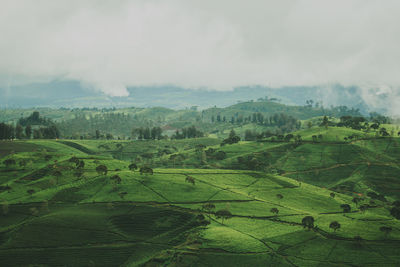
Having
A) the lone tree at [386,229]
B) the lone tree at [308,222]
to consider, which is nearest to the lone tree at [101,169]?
the lone tree at [308,222]

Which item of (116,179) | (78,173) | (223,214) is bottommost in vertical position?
(223,214)

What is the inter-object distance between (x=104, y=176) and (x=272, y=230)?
93.8 meters

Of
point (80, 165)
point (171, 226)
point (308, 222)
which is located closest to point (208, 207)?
point (171, 226)

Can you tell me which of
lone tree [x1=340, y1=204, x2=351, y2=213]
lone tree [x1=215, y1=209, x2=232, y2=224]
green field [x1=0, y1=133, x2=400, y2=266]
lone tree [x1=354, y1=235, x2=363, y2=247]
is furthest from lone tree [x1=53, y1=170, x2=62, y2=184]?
lone tree [x1=340, y1=204, x2=351, y2=213]

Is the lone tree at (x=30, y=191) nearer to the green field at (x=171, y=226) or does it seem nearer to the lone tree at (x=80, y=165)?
the green field at (x=171, y=226)

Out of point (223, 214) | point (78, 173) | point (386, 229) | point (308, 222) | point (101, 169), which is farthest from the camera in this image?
point (78, 173)

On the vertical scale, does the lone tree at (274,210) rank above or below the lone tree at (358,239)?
above

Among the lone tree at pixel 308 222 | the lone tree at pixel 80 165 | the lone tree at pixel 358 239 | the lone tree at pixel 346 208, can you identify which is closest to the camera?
the lone tree at pixel 358 239

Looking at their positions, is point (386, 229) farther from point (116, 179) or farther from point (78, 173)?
point (78, 173)

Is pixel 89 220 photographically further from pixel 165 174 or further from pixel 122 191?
pixel 165 174

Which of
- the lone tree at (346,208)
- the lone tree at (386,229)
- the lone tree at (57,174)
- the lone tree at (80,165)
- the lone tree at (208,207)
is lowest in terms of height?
the lone tree at (346,208)

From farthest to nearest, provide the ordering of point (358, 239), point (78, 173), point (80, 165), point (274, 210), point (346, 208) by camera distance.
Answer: point (80, 165) < point (78, 173) < point (346, 208) < point (274, 210) < point (358, 239)

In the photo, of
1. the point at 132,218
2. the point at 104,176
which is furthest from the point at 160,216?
the point at 104,176

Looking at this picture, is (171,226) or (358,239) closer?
(358,239)
